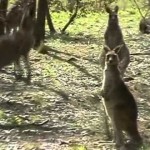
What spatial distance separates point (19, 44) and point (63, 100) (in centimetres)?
141

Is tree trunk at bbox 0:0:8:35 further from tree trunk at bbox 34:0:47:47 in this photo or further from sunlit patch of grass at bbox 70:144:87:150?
sunlit patch of grass at bbox 70:144:87:150

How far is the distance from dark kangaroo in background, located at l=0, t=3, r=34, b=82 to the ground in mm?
373

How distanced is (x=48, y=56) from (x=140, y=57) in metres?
2.00

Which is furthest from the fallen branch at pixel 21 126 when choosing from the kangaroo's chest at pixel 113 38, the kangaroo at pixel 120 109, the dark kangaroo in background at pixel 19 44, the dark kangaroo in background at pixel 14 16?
the dark kangaroo in background at pixel 14 16

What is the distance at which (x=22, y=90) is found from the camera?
8750 mm

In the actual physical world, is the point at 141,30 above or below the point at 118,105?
below

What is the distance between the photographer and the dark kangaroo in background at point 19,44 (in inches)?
347

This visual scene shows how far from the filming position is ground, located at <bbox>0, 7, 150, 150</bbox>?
6.70 m

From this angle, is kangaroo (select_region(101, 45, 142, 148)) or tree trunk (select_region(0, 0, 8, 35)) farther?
tree trunk (select_region(0, 0, 8, 35))

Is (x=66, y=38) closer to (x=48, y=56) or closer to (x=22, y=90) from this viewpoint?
(x=48, y=56)

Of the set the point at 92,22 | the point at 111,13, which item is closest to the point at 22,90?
the point at 111,13

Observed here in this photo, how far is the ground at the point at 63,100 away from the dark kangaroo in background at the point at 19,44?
0.37 metres

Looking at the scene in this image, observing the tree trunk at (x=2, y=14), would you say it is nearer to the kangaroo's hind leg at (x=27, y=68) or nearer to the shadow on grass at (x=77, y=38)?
the kangaroo's hind leg at (x=27, y=68)

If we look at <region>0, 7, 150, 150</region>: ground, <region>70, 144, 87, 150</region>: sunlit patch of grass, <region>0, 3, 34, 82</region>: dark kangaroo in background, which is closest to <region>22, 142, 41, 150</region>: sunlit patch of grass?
<region>0, 7, 150, 150</region>: ground
